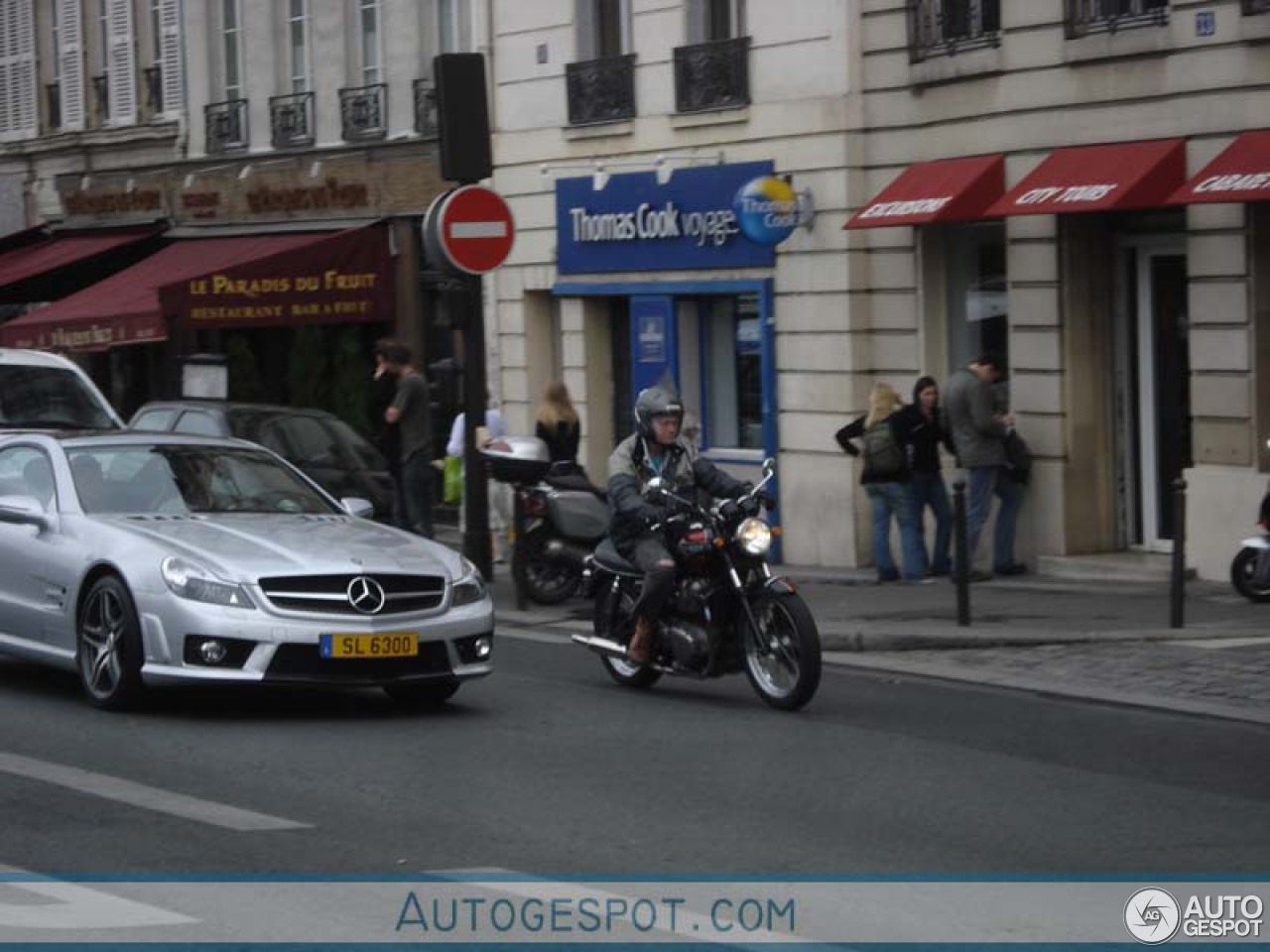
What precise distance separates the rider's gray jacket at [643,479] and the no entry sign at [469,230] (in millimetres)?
6680

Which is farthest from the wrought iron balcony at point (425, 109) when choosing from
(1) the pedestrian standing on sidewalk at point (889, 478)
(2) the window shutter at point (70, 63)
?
(2) the window shutter at point (70, 63)

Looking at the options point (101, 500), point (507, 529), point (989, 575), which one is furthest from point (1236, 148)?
point (101, 500)

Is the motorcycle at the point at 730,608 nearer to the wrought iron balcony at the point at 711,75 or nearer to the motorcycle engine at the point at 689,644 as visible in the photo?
the motorcycle engine at the point at 689,644

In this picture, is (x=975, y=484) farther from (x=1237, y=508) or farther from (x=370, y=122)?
(x=370, y=122)

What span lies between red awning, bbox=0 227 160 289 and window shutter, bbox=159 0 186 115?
168 centimetres

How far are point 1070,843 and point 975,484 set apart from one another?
1075 centimetres

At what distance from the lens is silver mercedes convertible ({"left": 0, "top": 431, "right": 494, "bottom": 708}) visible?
11898mm

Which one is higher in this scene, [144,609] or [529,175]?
[529,175]

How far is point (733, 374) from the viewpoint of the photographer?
2378 centimetres

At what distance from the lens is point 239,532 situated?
41.3 feet

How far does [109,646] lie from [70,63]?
2453 centimetres

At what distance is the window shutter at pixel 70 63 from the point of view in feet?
115

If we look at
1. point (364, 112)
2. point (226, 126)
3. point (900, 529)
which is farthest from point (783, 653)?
point (226, 126)

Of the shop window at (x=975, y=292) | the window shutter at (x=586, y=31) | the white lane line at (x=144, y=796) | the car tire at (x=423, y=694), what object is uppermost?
the window shutter at (x=586, y=31)
